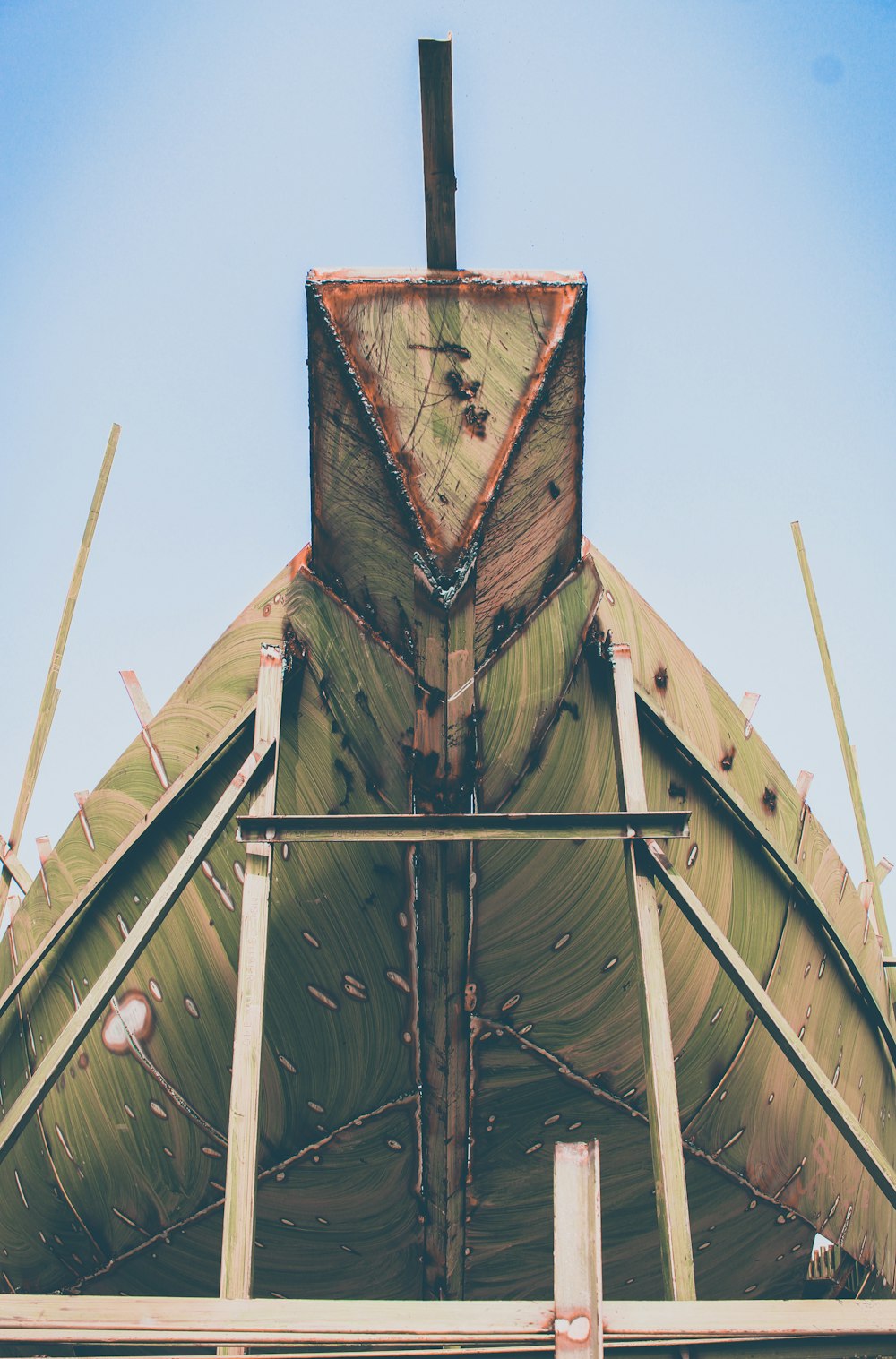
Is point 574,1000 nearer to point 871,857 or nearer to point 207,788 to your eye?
point 207,788

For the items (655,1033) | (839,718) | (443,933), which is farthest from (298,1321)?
(839,718)

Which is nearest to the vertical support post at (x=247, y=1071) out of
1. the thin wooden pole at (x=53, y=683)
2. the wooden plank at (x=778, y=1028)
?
the wooden plank at (x=778, y=1028)

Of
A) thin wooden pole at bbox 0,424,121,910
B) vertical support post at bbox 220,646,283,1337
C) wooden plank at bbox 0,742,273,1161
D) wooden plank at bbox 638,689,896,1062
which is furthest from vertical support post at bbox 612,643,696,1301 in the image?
thin wooden pole at bbox 0,424,121,910

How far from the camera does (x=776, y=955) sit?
4.30 m

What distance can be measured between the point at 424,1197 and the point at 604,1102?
0.74 meters

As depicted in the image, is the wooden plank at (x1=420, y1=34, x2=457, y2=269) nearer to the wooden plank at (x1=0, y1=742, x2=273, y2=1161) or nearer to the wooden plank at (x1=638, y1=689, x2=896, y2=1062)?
the wooden plank at (x1=0, y1=742, x2=273, y2=1161)

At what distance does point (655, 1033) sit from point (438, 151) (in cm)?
219

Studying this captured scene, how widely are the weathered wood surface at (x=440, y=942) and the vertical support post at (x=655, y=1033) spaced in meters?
0.24

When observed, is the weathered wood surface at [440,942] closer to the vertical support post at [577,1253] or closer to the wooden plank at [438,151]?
the wooden plank at [438,151]

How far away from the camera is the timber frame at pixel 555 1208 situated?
203 cm

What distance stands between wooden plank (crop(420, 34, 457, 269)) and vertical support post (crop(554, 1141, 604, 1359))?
6.82 feet

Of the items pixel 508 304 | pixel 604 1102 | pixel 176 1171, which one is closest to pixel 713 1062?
pixel 604 1102

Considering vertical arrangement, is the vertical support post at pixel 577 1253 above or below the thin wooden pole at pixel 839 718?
below

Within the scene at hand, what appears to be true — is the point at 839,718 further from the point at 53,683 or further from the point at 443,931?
the point at 53,683
